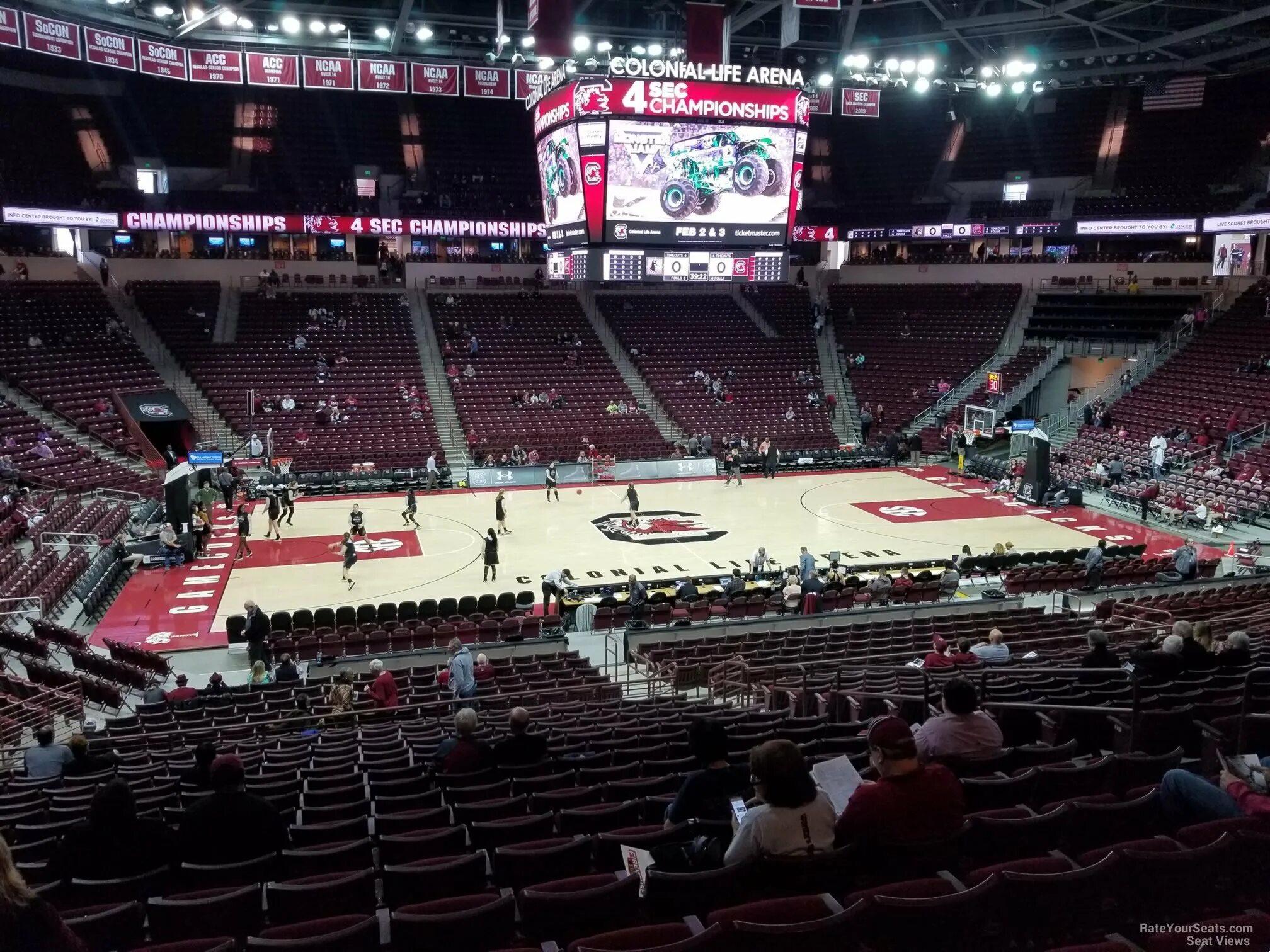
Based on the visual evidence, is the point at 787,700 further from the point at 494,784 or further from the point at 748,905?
the point at 748,905

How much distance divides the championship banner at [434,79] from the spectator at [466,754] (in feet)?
98.8

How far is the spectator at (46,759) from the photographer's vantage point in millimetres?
8883

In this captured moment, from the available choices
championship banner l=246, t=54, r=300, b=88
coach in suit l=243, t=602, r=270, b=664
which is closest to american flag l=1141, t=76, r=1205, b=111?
championship banner l=246, t=54, r=300, b=88

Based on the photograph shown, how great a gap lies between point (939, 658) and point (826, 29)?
31.5 m

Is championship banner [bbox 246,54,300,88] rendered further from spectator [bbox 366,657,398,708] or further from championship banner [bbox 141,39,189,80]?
spectator [bbox 366,657,398,708]

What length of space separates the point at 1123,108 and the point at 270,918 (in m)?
51.3

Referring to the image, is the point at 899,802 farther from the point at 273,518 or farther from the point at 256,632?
the point at 273,518

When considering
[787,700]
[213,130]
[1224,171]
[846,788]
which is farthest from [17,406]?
[1224,171]

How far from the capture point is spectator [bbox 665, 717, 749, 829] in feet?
16.2

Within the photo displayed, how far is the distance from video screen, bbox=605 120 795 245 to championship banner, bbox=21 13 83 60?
16551 millimetres

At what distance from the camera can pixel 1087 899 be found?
3920 millimetres

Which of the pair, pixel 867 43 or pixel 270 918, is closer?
pixel 270 918

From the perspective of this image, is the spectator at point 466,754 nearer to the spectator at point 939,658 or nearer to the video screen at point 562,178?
the spectator at point 939,658

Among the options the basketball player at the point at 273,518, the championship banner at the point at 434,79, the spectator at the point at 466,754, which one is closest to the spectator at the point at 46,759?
the spectator at the point at 466,754
